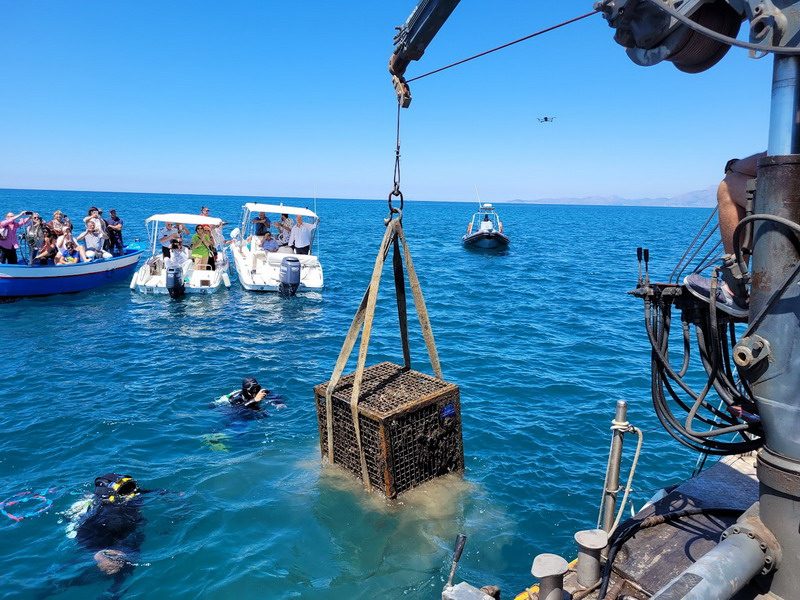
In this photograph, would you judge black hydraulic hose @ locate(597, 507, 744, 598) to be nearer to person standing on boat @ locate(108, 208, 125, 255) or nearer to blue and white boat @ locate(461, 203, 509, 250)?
person standing on boat @ locate(108, 208, 125, 255)

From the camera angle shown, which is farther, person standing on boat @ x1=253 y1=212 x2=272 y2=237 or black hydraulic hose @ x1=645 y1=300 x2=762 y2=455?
person standing on boat @ x1=253 y1=212 x2=272 y2=237

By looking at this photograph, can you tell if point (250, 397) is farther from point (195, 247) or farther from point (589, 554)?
point (195, 247)

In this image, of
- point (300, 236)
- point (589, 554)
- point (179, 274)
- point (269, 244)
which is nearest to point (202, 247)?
point (179, 274)

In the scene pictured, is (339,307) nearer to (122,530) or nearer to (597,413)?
(597,413)

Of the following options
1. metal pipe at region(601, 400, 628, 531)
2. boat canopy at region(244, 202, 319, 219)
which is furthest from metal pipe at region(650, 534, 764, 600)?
boat canopy at region(244, 202, 319, 219)

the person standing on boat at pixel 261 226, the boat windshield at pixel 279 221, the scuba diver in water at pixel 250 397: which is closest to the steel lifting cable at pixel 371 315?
the scuba diver in water at pixel 250 397

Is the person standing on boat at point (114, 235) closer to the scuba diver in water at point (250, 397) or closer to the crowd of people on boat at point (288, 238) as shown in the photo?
the crowd of people on boat at point (288, 238)

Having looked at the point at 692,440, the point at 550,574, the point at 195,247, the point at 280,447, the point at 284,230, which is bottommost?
the point at 280,447

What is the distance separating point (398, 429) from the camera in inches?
251

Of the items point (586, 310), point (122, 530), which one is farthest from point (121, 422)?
point (586, 310)

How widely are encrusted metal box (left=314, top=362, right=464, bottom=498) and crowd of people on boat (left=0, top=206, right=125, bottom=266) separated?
61.4 ft

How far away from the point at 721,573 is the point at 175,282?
21.7 m

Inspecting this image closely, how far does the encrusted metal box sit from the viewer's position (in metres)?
6.38

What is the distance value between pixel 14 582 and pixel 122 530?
1219mm
